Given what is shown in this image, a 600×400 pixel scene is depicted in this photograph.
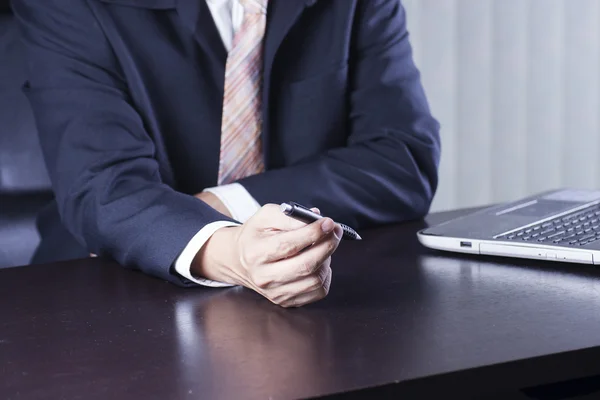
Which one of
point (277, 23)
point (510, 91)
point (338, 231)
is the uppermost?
point (277, 23)

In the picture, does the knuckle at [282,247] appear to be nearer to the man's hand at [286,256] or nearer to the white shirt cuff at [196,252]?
the man's hand at [286,256]

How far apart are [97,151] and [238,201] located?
7.8 inches

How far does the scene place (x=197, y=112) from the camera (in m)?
1.32

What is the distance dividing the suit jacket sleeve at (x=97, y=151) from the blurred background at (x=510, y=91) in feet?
3.61

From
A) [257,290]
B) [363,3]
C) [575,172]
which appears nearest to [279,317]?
[257,290]

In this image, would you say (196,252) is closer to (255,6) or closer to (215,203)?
(215,203)

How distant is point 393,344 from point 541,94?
1.77 m

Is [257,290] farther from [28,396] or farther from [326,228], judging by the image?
[28,396]

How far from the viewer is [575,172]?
2379 millimetres

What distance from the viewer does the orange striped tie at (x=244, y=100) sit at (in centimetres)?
130

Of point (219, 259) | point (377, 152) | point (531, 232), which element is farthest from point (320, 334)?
point (377, 152)

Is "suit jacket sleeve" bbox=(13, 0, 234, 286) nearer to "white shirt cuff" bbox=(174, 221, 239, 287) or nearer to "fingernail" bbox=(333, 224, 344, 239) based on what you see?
"white shirt cuff" bbox=(174, 221, 239, 287)

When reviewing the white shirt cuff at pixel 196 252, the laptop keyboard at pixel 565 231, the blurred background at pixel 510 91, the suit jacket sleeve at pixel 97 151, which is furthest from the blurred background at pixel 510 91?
the white shirt cuff at pixel 196 252

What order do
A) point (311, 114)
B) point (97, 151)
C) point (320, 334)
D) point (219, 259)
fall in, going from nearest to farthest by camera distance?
1. point (320, 334)
2. point (219, 259)
3. point (97, 151)
4. point (311, 114)
